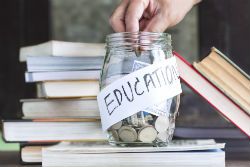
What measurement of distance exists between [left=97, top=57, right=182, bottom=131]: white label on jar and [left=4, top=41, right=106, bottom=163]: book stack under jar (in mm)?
104

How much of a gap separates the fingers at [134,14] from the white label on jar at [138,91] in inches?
4.8

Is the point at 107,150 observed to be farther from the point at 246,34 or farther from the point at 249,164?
the point at 246,34

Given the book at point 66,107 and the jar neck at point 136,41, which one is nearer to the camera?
the jar neck at point 136,41

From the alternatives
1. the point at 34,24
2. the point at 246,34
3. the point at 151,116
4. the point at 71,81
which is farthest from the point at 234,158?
the point at 34,24

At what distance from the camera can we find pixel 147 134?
Result: 3.11 ft

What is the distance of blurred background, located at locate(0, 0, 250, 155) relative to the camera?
10.9 feet

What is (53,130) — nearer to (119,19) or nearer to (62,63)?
(62,63)

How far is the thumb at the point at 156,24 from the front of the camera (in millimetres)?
1145

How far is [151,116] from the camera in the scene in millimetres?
943

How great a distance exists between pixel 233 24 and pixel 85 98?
2371 millimetres

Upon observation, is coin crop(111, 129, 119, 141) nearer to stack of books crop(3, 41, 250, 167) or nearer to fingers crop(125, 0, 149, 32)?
stack of books crop(3, 41, 250, 167)

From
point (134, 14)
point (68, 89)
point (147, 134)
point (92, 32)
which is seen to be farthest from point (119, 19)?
point (92, 32)

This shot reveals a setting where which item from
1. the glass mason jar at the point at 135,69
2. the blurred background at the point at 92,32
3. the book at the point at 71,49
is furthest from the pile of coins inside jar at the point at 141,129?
the blurred background at the point at 92,32

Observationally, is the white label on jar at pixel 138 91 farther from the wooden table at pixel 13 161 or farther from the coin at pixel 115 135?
the wooden table at pixel 13 161
